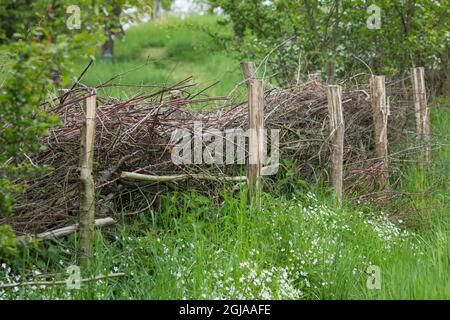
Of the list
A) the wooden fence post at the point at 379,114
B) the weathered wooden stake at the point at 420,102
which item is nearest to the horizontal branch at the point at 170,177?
the wooden fence post at the point at 379,114

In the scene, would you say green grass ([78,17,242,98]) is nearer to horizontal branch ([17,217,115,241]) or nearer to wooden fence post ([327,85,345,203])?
wooden fence post ([327,85,345,203])

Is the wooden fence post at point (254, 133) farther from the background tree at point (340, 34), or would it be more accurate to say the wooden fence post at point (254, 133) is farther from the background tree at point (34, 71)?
the background tree at point (340, 34)

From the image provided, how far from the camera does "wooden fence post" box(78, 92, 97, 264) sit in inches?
185

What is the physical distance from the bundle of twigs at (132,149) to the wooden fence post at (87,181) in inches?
6.2

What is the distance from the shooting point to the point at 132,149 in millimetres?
5629

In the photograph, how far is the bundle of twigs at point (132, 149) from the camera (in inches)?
206

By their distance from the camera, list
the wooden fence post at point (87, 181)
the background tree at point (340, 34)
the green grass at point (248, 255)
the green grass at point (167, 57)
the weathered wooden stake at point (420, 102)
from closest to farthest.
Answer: the green grass at point (248, 255), the wooden fence post at point (87, 181), the weathered wooden stake at point (420, 102), the background tree at point (340, 34), the green grass at point (167, 57)

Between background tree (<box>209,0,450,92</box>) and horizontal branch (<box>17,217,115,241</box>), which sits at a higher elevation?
background tree (<box>209,0,450,92</box>)


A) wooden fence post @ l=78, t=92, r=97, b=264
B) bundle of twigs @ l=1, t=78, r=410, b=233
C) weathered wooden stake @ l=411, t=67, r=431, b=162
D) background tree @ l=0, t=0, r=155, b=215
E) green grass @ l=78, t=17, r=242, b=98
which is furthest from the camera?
green grass @ l=78, t=17, r=242, b=98

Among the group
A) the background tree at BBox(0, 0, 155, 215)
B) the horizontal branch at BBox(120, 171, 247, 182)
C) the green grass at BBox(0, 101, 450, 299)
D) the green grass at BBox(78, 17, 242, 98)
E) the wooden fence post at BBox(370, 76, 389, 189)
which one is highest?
the green grass at BBox(78, 17, 242, 98)

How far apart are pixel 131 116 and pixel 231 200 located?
1026mm

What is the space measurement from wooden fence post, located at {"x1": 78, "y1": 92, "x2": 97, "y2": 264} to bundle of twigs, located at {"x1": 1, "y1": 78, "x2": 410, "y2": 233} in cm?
16

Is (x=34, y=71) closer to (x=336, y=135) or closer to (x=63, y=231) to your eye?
(x=63, y=231)

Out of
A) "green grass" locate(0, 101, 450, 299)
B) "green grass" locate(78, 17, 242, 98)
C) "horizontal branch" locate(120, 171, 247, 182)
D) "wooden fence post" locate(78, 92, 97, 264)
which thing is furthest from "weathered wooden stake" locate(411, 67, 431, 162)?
"wooden fence post" locate(78, 92, 97, 264)
